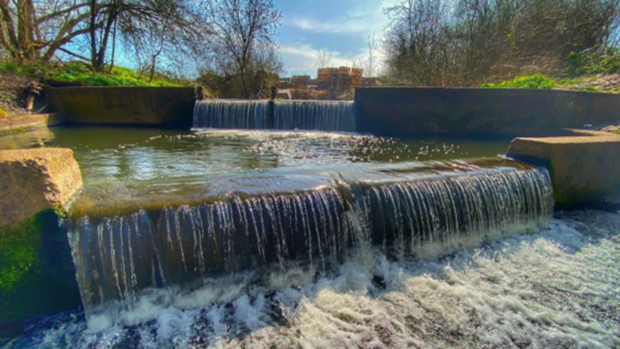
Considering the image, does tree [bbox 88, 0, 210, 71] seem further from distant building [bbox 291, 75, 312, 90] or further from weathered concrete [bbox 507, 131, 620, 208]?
weathered concrete [bbox 507, 131, 620, 208]

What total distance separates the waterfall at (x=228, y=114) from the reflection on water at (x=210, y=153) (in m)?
0.85

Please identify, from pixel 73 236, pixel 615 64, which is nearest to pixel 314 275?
pixel 73 236

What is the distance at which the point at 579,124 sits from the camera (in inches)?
319

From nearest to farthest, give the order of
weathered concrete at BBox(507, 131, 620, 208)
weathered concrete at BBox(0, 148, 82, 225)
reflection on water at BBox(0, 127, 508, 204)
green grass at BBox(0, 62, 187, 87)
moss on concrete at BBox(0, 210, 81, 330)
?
1. weathered concrete at BBox(0, 148, 82, 225)
2. moss on concrete at BBox(0, 210, 81, 330)
3. reflection on water at BBox(0, 127, 508, 204)
4. weathered concrete at BBox(507, 131, 620, 208)
5. green grass at BBox(0, 62, 187, 87)

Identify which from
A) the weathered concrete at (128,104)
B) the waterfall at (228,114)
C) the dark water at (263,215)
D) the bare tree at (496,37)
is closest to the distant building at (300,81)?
the bare tree at (496,37)

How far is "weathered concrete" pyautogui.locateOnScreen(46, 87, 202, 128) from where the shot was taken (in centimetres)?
1054

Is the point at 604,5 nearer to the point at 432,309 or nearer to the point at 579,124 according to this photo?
the point at 579,124

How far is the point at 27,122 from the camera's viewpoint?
9430mm

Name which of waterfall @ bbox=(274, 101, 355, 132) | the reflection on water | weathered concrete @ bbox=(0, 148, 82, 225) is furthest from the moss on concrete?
waterfall @ bbox=(274, 101, 355, 132)

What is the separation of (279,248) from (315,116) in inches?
306

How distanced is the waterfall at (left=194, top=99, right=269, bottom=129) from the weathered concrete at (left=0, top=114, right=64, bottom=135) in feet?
16.8

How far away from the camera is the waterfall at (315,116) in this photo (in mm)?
10023

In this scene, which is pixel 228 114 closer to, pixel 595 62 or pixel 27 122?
pixel 27 122

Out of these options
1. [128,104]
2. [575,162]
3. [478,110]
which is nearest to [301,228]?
[575,162]
